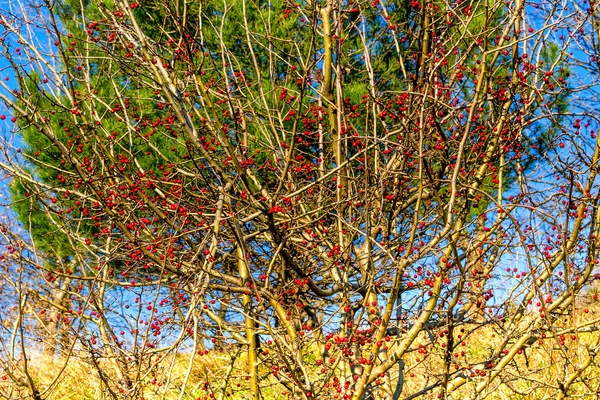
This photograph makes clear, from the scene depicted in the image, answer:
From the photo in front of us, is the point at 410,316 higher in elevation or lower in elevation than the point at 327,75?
lower

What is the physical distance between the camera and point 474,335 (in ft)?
28.2

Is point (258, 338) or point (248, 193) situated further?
point (258, 338)

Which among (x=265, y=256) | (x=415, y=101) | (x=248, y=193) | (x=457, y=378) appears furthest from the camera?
(x=265, y=256)

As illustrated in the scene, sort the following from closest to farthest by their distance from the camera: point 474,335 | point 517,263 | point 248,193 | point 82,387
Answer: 1. point 248,193
2. point 517,263
3. point 82,387
4. point 474,335

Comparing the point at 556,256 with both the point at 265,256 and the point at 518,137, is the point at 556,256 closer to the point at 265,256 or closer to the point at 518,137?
the point at 518,137

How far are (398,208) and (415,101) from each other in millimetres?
759

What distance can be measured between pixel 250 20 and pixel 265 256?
15.5 ft

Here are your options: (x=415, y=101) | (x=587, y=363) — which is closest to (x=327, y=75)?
(x=415, y=101)

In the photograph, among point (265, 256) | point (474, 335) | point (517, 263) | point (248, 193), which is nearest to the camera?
point (248, 193)

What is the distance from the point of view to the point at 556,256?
407 cm

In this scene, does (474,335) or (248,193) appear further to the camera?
(474,335)

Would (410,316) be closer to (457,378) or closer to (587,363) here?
(457,378)

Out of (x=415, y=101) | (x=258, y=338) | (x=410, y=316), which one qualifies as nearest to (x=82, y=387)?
(x=258, y=338)

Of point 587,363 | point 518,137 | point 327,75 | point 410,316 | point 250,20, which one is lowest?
point 587,363
